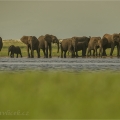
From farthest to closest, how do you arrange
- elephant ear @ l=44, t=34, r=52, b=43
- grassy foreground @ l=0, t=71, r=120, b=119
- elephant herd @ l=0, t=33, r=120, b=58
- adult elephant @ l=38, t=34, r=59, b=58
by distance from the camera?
1. elephant ear @ l=44, t=34, r=52, b=43
2. adult elephant @ l=38, t=34, r=59, b=58
3. elephant herd @ l=0, t=33, r=120, b=58
4. grassy foreground @ l=0, t=71, r=120, b=119

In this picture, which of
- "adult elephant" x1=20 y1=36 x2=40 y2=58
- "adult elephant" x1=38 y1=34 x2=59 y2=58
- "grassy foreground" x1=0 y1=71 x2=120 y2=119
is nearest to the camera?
"grassy foreground" x1=0 y1=71 x2=120 y2=119

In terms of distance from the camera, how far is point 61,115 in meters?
4.71

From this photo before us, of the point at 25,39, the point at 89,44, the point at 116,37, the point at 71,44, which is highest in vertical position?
the point at 25,39

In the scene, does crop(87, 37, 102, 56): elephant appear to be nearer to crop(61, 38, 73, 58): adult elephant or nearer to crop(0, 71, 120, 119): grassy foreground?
crop(61, 38, 73, 58): adult elephant

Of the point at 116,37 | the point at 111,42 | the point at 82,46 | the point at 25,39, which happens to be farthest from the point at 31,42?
the point at 116,37

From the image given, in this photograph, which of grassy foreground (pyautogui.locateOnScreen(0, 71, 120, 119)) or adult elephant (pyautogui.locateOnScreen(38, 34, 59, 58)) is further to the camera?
adult elephant (pyautogui.locateOnScreen(38, 34, 59, 58))

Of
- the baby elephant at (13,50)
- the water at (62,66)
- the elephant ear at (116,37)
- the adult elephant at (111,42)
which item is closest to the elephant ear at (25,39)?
the baby elephant at (13,50)

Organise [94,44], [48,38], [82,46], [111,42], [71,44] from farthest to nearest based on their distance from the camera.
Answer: [111,42], [82,46], [94,44], [71,44], [48,38]

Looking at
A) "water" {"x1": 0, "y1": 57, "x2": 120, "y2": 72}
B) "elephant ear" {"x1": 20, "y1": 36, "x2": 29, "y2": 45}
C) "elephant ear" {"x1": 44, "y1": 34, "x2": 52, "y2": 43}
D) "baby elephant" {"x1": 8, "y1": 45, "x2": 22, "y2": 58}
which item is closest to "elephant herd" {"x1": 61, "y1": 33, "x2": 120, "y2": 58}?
"elephant ear" {"x1": 44, "y1": 34, "x2": 52, "y2": 43}

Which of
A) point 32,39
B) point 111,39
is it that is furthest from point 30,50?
point 111,39

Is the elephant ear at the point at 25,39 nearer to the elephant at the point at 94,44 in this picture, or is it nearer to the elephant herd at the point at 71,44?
the elephant herd at the point at 71,44

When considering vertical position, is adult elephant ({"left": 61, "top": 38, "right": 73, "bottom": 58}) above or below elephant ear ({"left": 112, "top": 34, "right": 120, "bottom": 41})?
below

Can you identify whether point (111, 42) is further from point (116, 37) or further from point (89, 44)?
point (89, 44)

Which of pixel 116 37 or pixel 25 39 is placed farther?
pixel 116 37
